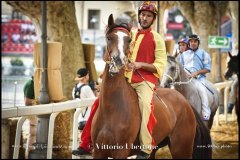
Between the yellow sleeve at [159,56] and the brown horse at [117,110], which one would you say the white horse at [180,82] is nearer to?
the yellow sleeve at [159,56]

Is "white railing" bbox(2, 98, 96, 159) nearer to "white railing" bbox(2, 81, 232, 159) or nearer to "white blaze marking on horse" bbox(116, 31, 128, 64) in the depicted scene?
"white railing" bbox(2, 81, 232, 159)

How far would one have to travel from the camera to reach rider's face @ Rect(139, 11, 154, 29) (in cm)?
641

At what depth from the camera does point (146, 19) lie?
6.41 m

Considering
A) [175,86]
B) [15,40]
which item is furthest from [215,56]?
[15,40]

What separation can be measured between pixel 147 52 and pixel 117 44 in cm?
79

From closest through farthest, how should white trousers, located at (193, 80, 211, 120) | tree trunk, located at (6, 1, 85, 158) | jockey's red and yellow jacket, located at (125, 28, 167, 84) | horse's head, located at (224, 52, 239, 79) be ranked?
1. jockey's red and yellow jacket, located at (125, 28, 167, 84)
2. white trousers, located at (193, 80, 211, 120)
3. horse's head, located at (224, 52, 239, 79)
4. tree trunk, located at (6, 1, 85, 158)

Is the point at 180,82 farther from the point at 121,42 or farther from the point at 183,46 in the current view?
the point at 121,42

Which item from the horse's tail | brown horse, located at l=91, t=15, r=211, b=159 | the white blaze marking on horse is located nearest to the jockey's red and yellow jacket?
brown horse, located at l=91, t=15, r=211, b=159

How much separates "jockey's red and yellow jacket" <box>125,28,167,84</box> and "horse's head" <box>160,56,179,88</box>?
351 centimetres

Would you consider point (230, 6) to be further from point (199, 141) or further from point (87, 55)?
point (199, 141)

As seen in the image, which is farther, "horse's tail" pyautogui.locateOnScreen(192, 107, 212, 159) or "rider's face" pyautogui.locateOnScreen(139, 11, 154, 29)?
"horse's tail" pyautogui.locateOnScreen(192, 107, 212, 159)

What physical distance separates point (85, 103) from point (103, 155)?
2989mm

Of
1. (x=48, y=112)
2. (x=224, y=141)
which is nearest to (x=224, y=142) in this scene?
(x=224, y=141)

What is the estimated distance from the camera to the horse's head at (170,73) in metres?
9.89
